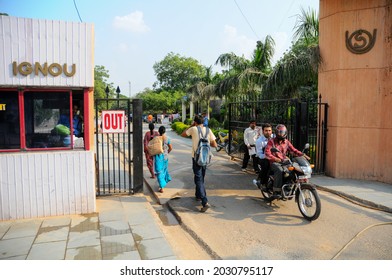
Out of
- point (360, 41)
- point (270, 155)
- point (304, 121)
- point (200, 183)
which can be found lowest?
point (200, 183)

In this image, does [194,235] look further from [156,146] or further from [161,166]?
[156,146]

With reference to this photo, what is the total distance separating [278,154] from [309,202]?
1.01 meters

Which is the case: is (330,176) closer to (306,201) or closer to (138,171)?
(306,201)

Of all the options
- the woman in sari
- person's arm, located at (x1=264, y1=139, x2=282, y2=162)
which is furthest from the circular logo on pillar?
the woman in sari

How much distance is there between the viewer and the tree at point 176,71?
62.6 metres

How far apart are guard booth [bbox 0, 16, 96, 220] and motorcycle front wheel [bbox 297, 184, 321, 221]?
11.6ft

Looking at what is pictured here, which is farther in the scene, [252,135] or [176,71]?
[176,71]

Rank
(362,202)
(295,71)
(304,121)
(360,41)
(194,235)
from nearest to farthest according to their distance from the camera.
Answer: (194,235) → (362,202) → (360,41) → (304,121) → (295,71)

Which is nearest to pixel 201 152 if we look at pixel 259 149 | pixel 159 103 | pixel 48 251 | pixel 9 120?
pixel 259 149

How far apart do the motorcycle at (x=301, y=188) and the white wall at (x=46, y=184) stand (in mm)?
3309

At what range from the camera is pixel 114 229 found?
4820 mm

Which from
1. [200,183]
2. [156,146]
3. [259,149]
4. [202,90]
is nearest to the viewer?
[200,183]
